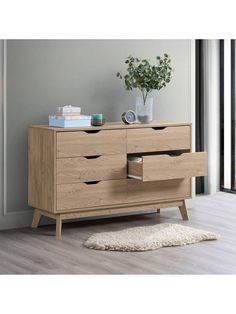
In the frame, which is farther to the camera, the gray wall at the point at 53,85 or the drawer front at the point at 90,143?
the gray wall at the point at 53,85

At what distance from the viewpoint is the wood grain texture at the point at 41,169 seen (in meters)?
3.67

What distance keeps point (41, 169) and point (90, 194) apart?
37 centimetres

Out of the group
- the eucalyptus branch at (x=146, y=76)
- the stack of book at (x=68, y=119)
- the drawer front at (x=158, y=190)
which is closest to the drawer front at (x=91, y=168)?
the drawer front at (x=158, y=190)

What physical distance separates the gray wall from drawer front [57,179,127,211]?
1.49ft

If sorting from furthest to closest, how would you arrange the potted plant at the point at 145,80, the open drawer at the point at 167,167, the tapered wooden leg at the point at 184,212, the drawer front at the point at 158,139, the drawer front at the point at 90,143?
1. the tapered wooden leg at the point at 184,212
2. the potted plant at the point at 145,80
3. the drawer front at the point at 158,139
4. the open drawer at the point at 167,167
5. the drawer front at the point at 90,143

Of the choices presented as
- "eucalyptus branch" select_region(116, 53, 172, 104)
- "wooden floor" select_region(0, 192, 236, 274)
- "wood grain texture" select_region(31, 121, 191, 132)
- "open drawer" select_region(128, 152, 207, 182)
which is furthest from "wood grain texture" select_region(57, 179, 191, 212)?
"eucalyptus branch" select_region(116, 53, 172, 104)

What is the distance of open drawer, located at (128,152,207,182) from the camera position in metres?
3.84

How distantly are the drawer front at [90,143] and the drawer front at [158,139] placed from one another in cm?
8

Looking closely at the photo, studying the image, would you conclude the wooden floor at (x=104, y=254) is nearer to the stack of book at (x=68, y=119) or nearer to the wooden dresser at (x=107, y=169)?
the wooden dresser at (x=107, y=169)

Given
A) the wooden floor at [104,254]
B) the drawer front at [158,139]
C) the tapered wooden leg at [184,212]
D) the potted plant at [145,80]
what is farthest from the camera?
the tapered wooden leg at [184,212]

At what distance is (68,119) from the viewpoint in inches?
146
